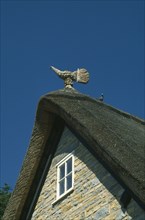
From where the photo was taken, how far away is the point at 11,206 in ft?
35.6

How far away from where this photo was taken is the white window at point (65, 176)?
31.7 feet

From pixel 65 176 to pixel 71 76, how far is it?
2.66 metres

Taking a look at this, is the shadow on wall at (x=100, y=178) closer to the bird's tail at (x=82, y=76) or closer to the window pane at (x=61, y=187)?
the window pane at (x=61, y=187)

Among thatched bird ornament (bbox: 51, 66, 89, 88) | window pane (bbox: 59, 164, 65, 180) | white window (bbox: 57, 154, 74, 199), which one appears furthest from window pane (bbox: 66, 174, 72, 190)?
thatched bird ornament (bbox: 51, 66, 89, 88)

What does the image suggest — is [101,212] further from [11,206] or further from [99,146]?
[11,206]

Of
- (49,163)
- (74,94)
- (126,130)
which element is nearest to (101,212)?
(126,130)

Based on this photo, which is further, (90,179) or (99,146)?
(90,179)

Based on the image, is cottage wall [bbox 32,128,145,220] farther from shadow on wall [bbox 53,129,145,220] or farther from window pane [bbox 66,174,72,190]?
window pane [bbox 66,174,72,190]

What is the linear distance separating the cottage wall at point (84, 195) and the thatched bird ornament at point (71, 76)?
172cm

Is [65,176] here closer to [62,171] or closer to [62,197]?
[62,171]

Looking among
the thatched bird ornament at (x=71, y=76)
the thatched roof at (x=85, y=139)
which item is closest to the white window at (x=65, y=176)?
the thatched roof at (x=85, y=139)

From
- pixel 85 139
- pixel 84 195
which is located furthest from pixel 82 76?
pixel 84 195

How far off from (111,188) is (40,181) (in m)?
2.55

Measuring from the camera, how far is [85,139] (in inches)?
363
